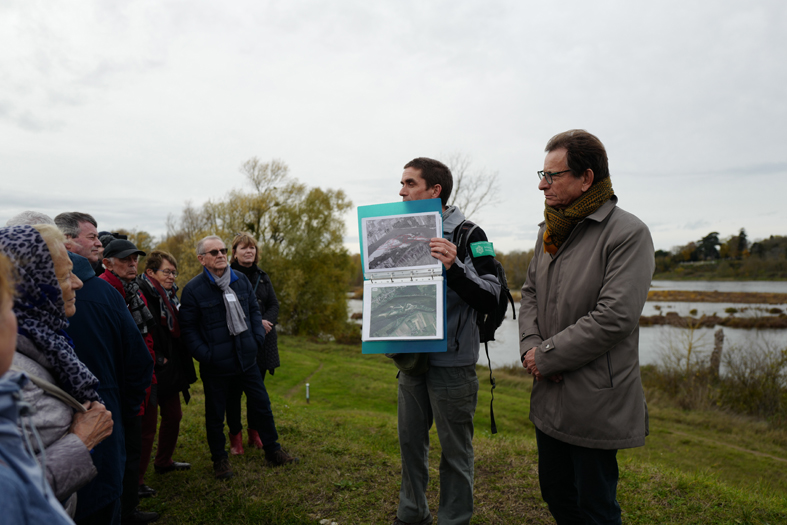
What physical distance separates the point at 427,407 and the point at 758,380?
18281 millimetres

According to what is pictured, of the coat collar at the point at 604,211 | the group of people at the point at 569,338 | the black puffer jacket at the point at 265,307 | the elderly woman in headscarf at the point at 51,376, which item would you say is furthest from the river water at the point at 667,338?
the elderly woman in headscarf at the point at 51,376

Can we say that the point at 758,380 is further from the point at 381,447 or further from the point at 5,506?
the point at 5,506

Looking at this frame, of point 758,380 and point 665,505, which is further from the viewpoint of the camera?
point 758,380

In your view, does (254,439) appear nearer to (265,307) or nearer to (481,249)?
(265,307)

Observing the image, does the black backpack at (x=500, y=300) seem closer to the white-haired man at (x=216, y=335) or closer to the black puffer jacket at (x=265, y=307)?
the white-haired man at (x=216, y=335)

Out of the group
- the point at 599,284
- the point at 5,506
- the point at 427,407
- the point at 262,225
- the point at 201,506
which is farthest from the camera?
the point at 262,225

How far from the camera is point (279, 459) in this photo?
4973mm

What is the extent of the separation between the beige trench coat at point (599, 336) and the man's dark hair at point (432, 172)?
3.56ft

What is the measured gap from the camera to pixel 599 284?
2.55 meters

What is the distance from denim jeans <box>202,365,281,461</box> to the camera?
188 inches

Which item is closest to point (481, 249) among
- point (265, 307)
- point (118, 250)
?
point (118, 250)

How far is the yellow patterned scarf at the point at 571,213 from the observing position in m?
2.60

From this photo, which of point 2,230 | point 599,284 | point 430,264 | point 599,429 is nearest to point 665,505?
point 599,429

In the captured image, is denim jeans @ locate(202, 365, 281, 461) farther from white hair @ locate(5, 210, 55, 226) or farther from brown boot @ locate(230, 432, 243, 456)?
white hair @ locate(5, 210, 55, 226)
